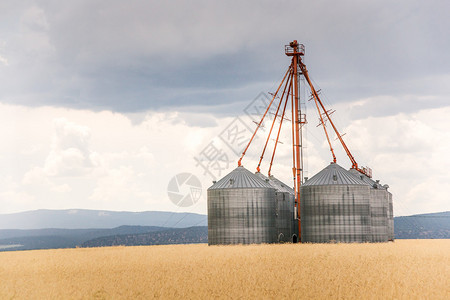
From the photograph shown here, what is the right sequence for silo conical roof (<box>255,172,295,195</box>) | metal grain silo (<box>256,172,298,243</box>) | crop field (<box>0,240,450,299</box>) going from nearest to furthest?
crop field (<box>0,240,450,299</box>)
metal grain silo (<box>256,172,298,243</box>)
silo conical roof (<box>255,172,295,195</box>)

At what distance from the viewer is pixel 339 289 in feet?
69.8

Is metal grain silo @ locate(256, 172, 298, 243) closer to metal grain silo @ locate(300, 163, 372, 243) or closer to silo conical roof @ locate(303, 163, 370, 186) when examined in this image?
metal grain silo @ locate(300, 163, 372, 243)

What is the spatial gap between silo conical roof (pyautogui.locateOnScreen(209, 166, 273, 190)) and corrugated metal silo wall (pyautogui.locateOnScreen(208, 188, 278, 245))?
2.32 feet

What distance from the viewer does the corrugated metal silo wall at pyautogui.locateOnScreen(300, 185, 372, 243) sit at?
63438 millimetres

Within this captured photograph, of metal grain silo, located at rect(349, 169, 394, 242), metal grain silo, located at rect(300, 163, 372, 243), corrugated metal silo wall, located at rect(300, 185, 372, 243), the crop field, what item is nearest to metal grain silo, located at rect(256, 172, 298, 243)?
metal grain silo, located at rect(300, 163, 372, 243)

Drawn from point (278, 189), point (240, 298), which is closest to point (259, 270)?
point (240, 298)

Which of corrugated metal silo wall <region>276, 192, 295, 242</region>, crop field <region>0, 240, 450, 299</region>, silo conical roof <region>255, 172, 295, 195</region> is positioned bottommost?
crop field <region>0, 240, 450, 299</region>

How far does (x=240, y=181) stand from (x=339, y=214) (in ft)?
41.0

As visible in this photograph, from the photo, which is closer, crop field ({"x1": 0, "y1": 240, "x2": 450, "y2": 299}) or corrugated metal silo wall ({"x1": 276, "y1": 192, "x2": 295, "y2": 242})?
crop field ({"x1": 0, "y1": 240, "x2": 450, "y2": 299})

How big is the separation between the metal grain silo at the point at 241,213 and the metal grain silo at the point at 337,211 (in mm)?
4889

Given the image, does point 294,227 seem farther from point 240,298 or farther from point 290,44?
point 240,298

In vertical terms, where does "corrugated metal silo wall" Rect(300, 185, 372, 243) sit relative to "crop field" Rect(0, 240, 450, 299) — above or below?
above

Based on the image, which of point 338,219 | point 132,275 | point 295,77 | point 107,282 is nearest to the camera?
point 107,282

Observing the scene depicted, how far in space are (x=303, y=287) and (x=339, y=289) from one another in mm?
1418
